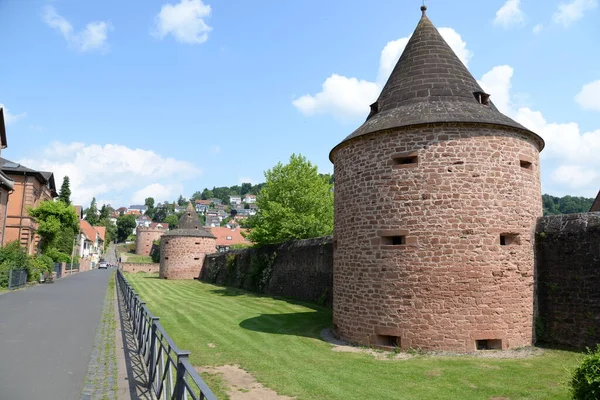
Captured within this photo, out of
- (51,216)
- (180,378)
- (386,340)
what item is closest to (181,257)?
(51,216)

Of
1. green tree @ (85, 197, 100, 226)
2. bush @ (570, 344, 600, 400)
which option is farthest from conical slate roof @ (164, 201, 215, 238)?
green tree @ (85, 197, 100, 226)

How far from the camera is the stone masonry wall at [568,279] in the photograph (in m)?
9.82

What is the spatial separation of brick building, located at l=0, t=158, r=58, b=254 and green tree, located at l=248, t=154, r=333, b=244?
1864 centimetres

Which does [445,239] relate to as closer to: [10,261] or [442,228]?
[442,228]

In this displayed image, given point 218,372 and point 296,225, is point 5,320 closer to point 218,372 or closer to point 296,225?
point 218,372

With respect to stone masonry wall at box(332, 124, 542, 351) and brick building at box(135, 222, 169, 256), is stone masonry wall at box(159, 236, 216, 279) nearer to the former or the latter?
Result: stone masonry wall at box(332, 124, 542, 351)

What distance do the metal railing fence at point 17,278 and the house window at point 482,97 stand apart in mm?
24261

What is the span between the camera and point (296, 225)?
29781 mm

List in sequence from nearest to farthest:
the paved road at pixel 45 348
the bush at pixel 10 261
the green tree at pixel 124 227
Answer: the paved road at pixel 45 348 < the bush at pixel 10 261 < the green tree at pixel 124 227

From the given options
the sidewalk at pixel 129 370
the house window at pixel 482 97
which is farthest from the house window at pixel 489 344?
the sidewalk at pixel 129 370

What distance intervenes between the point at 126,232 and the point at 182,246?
101 metres

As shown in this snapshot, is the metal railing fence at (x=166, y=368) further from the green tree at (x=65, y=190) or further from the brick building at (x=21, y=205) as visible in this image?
the green tree at (x=65, y=190)

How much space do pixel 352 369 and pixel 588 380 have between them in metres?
4.25

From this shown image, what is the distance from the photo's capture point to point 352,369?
8.51 meters
